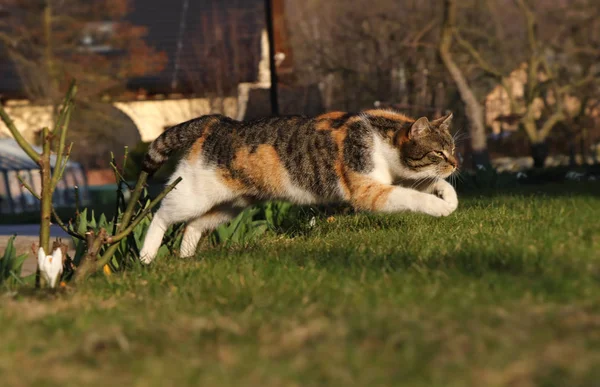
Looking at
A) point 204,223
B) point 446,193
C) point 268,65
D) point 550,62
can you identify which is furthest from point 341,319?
point 550,62

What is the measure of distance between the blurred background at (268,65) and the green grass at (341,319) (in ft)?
56.0

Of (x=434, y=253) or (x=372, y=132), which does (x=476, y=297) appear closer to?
(x=434, y=253)

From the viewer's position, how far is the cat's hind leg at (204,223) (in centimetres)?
784

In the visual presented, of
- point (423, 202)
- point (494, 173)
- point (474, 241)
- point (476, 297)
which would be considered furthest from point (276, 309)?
point (494, 173)

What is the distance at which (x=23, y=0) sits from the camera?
2830 centimetres

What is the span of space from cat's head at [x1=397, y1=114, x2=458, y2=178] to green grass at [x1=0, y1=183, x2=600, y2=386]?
115 centimetres

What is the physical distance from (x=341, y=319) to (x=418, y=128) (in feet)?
11.3

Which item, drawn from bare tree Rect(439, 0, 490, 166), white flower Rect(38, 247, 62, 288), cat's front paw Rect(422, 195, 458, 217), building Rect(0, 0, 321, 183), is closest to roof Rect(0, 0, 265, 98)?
building Rect(0, 0, 321, 183)

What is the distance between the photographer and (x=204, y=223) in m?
7.88

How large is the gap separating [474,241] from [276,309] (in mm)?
1938

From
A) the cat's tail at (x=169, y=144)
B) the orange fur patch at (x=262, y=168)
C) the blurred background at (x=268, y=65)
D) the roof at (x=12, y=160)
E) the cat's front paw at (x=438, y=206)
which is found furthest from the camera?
the blurred background at (x=268, y=65)

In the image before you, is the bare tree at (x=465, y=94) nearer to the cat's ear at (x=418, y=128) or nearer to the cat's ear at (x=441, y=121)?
the cat's ear at (x=441, y=121)

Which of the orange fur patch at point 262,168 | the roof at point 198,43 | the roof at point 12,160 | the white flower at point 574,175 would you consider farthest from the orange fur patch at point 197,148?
the roof at point 198,43

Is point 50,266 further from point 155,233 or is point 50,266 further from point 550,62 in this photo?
point 550,62
